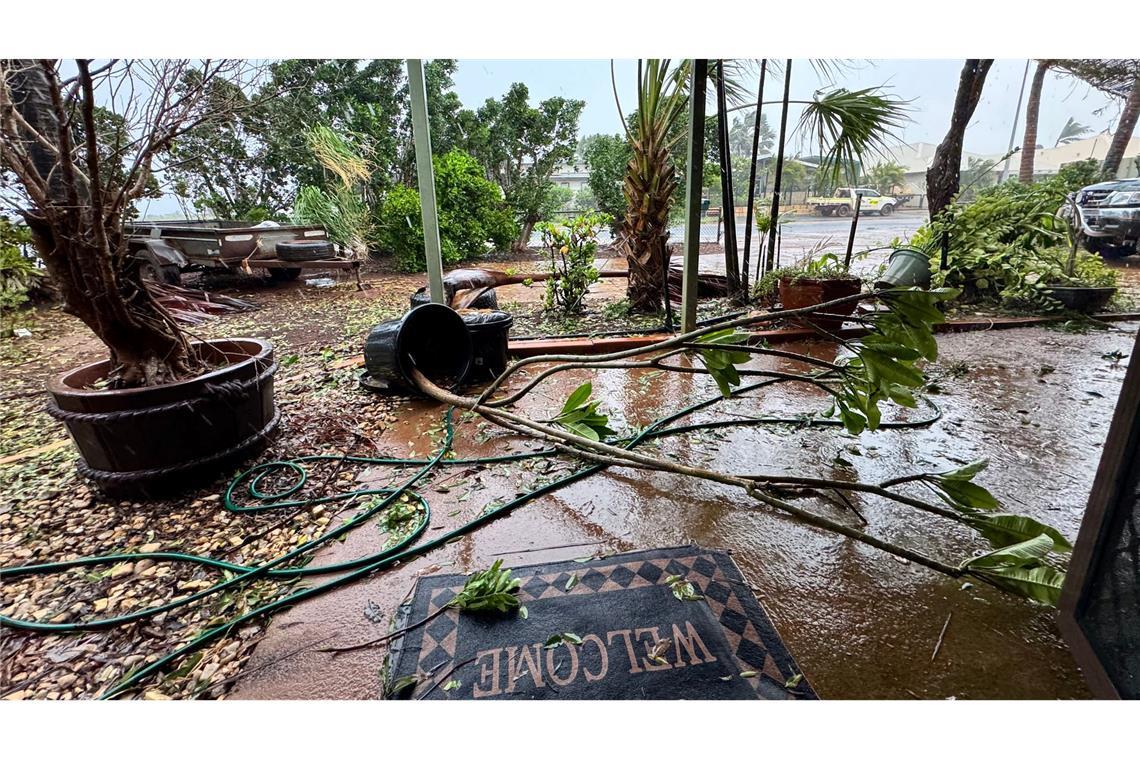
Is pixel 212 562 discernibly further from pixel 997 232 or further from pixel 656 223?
pixel 997 232

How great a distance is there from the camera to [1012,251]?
4.55m

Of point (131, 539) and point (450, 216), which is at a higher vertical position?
point (450, 216)

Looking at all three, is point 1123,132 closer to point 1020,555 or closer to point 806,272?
point 806,272

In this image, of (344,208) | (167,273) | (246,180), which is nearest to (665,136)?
(344,208)

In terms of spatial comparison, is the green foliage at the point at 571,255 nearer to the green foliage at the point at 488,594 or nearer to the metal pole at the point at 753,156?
the metal pole at the point at 753,156

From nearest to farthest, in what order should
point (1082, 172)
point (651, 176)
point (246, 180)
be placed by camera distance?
point (651, 176), point (1082, 172), point (246, 180)

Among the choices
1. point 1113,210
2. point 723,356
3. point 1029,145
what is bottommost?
point 723,356

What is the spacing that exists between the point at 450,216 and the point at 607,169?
112 inches

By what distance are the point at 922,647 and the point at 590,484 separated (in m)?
1.11

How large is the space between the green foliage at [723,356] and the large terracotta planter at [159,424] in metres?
1.79

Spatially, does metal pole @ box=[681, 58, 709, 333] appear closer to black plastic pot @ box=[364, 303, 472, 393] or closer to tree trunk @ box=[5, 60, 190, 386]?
black plastic pot @ box=[364, 303, 472, 393]

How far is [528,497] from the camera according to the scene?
1851 millimetres

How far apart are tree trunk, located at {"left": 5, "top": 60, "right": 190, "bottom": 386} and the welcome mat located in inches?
59.0

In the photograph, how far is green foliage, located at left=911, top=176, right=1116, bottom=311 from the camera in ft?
14.6
